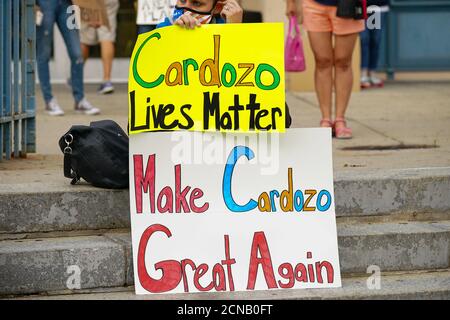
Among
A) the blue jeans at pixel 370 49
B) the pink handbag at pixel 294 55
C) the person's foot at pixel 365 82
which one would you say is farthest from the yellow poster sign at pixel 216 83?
the blue jeans at pixel 370 49

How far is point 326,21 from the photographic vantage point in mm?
7758

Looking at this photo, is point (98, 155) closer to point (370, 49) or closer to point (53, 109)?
point (53, 109)

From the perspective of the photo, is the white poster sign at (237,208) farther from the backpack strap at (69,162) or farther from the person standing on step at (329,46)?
the person standing on step at (329,46)

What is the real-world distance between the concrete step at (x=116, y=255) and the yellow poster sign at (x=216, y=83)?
60 cm

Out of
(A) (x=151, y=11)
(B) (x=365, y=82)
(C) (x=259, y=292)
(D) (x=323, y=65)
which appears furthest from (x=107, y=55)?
(C) (x=259, y=292)

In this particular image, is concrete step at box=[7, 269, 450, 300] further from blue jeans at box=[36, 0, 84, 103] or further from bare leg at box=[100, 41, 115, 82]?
bare leg at box=[100, 41, 115, 82]

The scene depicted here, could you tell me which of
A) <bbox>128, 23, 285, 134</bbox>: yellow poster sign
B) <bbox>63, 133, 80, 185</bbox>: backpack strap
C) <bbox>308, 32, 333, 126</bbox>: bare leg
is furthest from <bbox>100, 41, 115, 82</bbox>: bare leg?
<bbox>128, 23, 285, 134</bbox>: yellow poster sign

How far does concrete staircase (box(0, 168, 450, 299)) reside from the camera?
5.30 meters

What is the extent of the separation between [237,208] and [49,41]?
4.48 meters

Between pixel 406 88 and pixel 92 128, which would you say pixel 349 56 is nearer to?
pixel 92 128

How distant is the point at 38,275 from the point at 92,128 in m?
0.83

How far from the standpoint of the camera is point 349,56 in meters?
7.86
